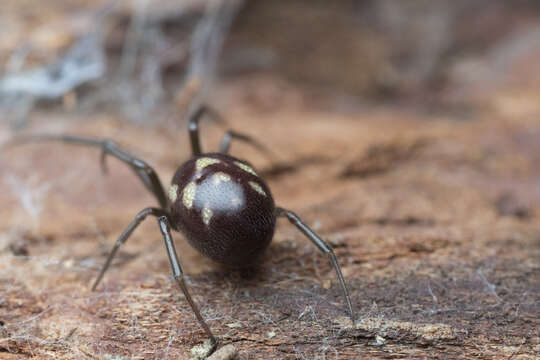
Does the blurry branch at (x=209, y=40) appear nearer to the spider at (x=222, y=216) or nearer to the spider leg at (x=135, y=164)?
the spider leg at (x=135, y=164)

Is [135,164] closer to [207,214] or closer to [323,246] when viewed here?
[207,214]

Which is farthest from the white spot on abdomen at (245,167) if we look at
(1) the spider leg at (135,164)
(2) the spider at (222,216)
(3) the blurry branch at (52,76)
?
(3) the blurry branch at (52,76)

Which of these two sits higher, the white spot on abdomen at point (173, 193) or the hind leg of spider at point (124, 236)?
the white spot on abdomen at point (173, 193)

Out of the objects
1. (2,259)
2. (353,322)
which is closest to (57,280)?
(2,259)

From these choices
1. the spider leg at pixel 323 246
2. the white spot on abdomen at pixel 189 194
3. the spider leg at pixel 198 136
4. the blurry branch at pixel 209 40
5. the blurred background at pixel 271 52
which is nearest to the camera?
the spider leg at pixel 323 246

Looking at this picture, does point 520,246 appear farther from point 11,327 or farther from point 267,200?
point 11,327

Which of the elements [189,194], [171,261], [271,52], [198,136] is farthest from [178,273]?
[271,52]

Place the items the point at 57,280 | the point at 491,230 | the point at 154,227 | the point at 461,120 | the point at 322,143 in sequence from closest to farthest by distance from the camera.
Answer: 1. the point at 57,280
2. the point at 491,230
3. the point at 154,227
4. the point at 322,143
5. the point at 461,120
